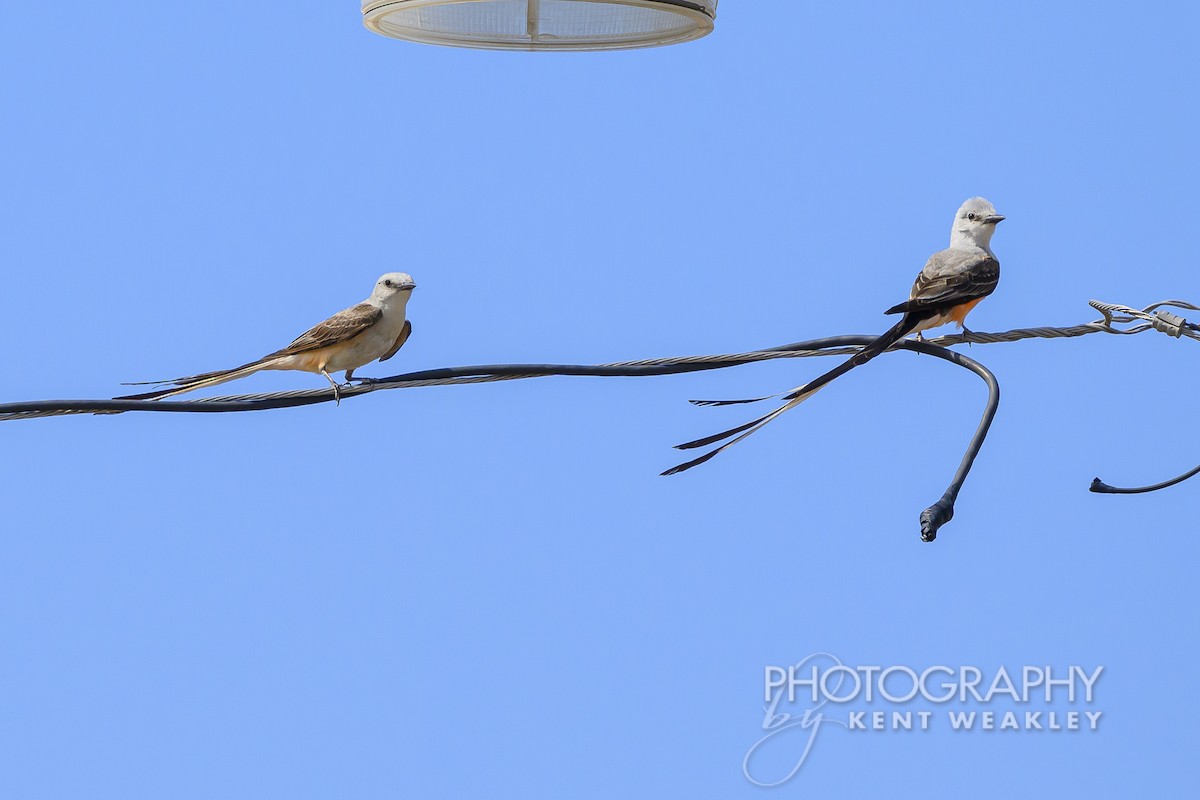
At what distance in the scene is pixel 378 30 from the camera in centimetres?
742

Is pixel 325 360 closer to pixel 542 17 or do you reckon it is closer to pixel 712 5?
pixel 542 17

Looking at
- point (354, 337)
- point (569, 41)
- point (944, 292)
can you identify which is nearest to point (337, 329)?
point (354, 337)

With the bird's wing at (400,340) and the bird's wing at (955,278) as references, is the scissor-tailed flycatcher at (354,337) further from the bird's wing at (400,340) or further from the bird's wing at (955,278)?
the bird's wing at (955,278)

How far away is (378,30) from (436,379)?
1566 millimetres

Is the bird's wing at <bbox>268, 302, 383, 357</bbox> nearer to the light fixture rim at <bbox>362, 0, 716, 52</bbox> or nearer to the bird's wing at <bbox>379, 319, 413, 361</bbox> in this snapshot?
the bird's wing at <bbox>379, 319, 413, 361</bbox>

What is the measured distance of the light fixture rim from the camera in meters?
7.05

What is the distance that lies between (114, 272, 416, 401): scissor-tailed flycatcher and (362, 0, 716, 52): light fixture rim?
7.52 ft

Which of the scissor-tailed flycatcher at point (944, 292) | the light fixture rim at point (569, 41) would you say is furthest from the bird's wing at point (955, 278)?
the light fixture rim at point (569, 41)

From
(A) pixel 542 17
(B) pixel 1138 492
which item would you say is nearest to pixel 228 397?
A: (A) pixel 542 17

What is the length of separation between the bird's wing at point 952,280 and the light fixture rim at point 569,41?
2.54 metres

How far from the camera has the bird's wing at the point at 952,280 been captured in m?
9.98

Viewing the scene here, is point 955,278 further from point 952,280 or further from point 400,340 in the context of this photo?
point 400,340

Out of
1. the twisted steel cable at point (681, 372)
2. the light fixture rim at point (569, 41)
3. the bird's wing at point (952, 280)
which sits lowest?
the twisted steel cable at point (681, 372)

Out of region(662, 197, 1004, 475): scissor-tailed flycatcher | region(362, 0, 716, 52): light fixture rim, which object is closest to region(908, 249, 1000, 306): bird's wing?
region(662, 197, 1004, 475): scissor-tailed flycatcher
